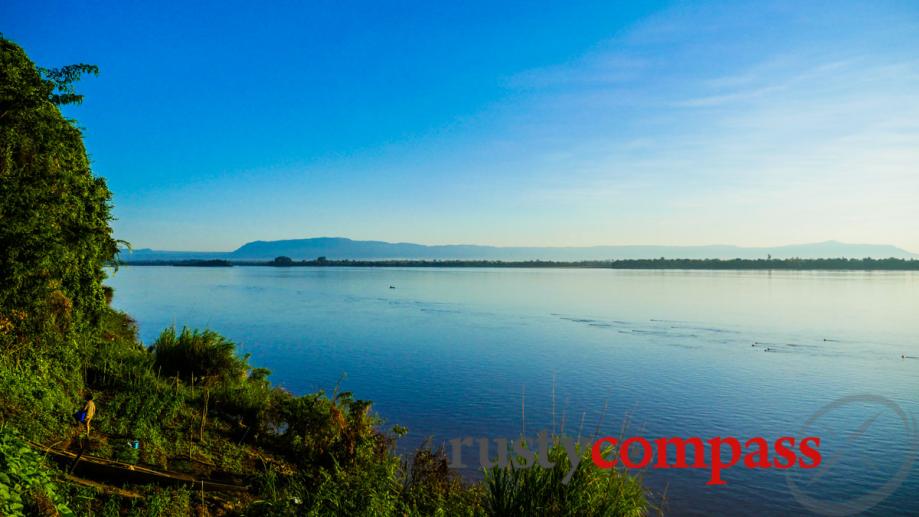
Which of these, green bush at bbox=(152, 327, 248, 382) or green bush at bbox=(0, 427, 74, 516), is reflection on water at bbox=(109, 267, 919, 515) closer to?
green bush at bbox=(152, 327, 248, 382)

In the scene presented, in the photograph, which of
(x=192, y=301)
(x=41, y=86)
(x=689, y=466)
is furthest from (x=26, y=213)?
(x=192, y=301)

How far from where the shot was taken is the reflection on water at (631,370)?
1429cm

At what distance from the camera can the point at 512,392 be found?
1945 cm

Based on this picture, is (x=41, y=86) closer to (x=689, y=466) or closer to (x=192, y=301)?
(x=689, y=466)

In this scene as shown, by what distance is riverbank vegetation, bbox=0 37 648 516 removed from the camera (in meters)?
7.22

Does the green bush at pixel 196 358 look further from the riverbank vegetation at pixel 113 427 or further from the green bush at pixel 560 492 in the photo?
the green bush at pixel 560 492

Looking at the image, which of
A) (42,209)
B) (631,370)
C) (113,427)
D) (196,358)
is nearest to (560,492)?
(113,427)

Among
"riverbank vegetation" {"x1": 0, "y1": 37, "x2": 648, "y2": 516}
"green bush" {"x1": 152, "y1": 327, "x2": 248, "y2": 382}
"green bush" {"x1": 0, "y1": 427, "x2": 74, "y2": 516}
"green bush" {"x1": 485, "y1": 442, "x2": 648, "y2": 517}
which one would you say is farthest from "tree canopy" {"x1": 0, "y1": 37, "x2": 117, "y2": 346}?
"green bush" {"x1": 485, "y1": 442, "x2": 648, "y2": 517}

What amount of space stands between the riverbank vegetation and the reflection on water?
12.8ft

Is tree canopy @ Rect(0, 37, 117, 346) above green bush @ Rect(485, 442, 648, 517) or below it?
above

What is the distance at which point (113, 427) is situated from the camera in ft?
29.3

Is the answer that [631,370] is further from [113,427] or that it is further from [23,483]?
[23,483]

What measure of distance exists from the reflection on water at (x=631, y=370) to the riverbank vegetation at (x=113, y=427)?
3.91 m

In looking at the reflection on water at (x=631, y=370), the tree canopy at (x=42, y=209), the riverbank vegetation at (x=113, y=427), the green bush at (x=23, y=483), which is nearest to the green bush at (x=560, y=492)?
the riverbank vegetation at (x=113, y=427)
